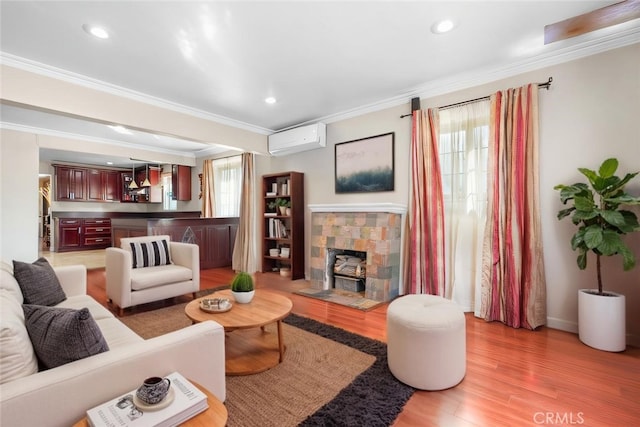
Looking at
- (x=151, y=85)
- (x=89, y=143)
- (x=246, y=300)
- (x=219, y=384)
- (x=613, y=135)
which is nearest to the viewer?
(x=219, y=384)

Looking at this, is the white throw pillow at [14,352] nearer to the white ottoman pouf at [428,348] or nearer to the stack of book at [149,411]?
the stack of book at [149,411]

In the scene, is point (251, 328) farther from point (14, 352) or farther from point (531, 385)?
point (531, 385)

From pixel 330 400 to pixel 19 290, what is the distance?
205cm

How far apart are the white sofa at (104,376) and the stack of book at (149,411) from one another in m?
0.07

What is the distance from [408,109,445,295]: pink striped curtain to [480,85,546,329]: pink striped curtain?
1.63 feet

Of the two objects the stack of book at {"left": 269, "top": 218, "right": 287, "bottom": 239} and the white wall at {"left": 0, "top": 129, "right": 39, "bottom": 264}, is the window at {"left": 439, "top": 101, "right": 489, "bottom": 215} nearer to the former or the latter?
the stack of book at {"left": 269, "top": 218, "right": 287, "bottom": 239}

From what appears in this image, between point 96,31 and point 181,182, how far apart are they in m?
4.91

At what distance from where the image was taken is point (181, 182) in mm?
6957

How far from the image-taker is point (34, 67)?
2816 mm

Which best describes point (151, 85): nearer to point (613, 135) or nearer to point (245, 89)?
point (245, 89)

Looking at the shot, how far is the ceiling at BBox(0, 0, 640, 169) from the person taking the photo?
2.14m

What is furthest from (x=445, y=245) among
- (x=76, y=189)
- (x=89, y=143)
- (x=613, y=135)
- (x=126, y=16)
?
(x=76, y=189)

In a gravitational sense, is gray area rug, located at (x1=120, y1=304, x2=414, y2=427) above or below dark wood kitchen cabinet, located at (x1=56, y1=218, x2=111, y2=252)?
below

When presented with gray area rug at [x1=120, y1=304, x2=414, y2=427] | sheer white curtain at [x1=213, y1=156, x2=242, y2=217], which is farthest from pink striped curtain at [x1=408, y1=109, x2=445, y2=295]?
sheer white curtain at [x1=213, y1=156, x2=242, y2=217]
